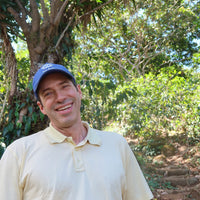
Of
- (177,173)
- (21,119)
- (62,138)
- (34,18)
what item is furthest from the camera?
(177,173)

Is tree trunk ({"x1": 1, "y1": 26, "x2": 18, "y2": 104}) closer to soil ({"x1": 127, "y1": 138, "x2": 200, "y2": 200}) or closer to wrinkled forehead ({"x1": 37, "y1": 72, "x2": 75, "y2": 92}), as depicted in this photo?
wrinkled forehead ({"x1": 37, "y1": 72, "x2": 75, "y2": 92})

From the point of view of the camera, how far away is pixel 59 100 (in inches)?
54.8

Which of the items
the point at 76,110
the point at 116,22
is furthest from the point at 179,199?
the point at 116,22

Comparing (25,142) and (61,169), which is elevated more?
(25,142)

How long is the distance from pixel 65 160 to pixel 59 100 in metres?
0.35

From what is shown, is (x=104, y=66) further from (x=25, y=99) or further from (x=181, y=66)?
(x=181, y=66)

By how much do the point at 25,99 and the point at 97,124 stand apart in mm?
1598

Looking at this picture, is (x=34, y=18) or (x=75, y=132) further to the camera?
(x=34, y=18)

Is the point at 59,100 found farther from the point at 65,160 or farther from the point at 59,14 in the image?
the point at 59,14

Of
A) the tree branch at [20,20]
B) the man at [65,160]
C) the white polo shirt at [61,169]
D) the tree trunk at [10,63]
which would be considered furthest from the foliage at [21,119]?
the white polo shirt at [61,169]

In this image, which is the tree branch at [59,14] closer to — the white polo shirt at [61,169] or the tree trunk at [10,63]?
the tree trunk at [10,63]

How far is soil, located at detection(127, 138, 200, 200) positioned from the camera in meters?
5.59

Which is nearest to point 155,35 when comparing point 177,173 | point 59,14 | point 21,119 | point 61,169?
point 177,173

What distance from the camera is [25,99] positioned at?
304 cm
